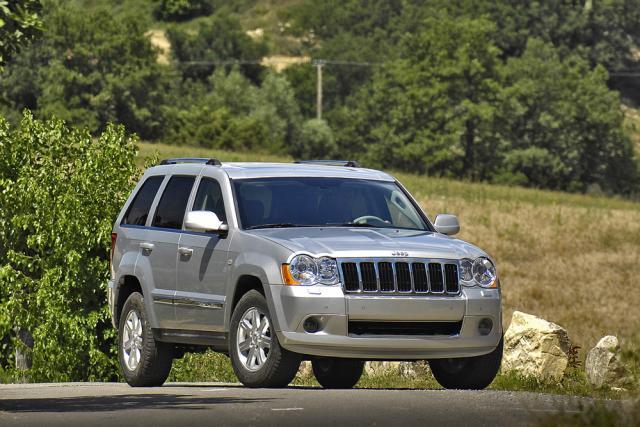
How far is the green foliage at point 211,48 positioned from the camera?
13312 centimetres

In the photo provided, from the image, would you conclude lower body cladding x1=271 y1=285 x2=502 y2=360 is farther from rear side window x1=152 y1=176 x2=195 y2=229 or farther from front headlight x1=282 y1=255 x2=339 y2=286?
rear side window x1=152 y1=176 x2=195 y2=229

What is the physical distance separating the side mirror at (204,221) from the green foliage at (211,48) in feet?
392

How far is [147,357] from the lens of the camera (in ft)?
47.4

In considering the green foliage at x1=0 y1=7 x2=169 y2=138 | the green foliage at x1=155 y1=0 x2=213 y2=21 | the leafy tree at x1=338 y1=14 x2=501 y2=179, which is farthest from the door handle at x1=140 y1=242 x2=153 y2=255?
the green foliage at x1=155 y1=0 x2=213 y2=21

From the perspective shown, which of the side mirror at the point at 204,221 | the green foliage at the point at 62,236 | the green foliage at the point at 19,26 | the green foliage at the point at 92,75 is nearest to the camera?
the green foliage at the point at 19,26

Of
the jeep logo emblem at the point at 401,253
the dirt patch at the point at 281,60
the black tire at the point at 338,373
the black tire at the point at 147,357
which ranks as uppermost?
the jeep logo emblem at the point at 401,253

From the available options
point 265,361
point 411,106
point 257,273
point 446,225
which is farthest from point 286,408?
point 411,106

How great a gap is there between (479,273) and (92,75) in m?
90.5

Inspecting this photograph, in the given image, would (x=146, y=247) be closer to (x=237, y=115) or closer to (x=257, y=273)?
(x=257, y=273)

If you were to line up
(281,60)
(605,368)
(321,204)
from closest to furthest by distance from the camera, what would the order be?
(321,204) < (605,368) < (281,60)

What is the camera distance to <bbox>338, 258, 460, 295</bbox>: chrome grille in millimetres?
12141

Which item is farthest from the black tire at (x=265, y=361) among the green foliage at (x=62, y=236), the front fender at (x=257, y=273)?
the green foliage at (x=62, y=236)

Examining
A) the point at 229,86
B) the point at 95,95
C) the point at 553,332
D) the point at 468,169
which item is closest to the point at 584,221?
the point at 553,332

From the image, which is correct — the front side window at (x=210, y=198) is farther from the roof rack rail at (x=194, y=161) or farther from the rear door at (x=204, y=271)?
the roof rack rail at (x=194, y=161)
